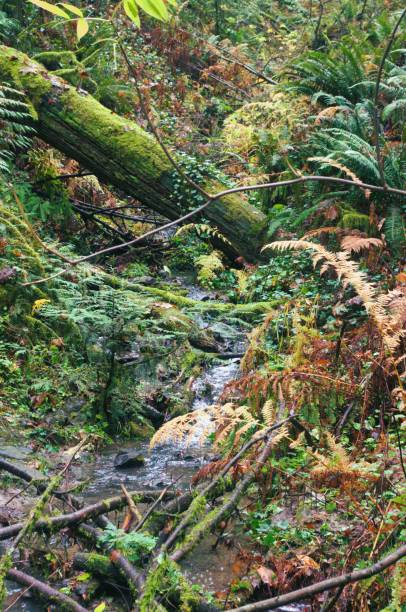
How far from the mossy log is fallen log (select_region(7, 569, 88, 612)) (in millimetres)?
5609

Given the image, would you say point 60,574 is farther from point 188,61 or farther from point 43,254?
point 188,61

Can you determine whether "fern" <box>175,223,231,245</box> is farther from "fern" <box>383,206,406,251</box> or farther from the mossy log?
"fern" <box>383,206,406,251</box>

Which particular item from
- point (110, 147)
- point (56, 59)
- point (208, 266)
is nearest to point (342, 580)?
point (208, 266)

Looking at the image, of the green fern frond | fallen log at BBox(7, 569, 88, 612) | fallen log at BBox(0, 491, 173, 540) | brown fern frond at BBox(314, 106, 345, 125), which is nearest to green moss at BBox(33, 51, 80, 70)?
brown fern frond at BBox(314, 106, 345, 125)

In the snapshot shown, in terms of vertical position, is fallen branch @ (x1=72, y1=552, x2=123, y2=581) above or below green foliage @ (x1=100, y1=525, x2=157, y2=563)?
below

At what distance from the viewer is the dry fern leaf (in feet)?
18.5

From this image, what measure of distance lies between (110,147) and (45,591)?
6.01 m

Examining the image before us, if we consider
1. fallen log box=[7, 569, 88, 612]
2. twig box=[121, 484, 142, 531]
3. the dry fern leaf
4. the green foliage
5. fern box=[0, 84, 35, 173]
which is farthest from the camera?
fern box=[0, 84, 35, 173]

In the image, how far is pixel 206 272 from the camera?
7.94m

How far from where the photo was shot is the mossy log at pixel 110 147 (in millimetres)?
7602

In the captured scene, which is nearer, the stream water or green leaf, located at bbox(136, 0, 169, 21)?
green leaf, located at bbox(136, 0, 169, 21)

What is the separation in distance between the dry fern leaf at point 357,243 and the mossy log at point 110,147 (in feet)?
6.59

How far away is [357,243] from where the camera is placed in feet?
18.7

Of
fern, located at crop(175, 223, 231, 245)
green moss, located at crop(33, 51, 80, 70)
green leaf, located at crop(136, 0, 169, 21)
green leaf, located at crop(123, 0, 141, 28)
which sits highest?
green moss, located at crop(33, 51, 80, 70)
